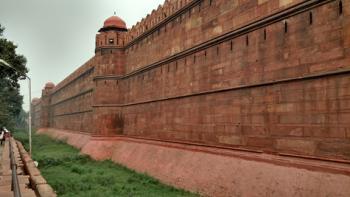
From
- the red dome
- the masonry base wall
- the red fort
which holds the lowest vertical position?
the masonry base wall

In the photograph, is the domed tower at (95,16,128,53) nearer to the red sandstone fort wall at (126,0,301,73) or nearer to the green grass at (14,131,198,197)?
the red sandstone fort wall at (126,0,301,73)

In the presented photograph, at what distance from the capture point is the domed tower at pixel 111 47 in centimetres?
1872

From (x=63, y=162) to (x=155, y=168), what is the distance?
5.97 meters

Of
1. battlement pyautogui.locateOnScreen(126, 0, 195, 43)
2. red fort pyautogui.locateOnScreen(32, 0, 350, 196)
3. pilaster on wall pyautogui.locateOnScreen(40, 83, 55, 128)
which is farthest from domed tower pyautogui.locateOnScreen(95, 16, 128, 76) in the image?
pilaster on wall pyautogui.locateOnScreen(40, 83, 55, 128)

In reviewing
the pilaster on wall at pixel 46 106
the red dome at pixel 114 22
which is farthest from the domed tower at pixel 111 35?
the pilaster on wall at pixel 46 106

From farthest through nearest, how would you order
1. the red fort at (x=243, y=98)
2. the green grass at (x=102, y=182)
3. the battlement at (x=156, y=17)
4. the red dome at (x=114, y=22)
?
1. the red dome at (x=114, y=22)
2. the battlement at (x=156, y=17)
3. the green grass at (x=102, y=182)
4. the red fort at (x=243, y=98)

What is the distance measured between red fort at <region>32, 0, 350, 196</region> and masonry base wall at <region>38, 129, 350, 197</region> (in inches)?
1.1

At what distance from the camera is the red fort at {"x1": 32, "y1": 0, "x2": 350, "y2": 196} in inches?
263

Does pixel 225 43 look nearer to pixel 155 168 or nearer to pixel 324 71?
pixel 324 71

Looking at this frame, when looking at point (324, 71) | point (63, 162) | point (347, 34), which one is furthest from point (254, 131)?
point (63, 162)

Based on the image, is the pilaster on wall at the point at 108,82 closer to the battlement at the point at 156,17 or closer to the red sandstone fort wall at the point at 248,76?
the battlement at the point at 156,17

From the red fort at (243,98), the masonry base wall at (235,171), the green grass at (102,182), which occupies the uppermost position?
the red fort at (243,98)

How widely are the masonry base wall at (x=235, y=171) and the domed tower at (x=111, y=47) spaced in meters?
5.17

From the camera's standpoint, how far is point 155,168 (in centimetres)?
1276
